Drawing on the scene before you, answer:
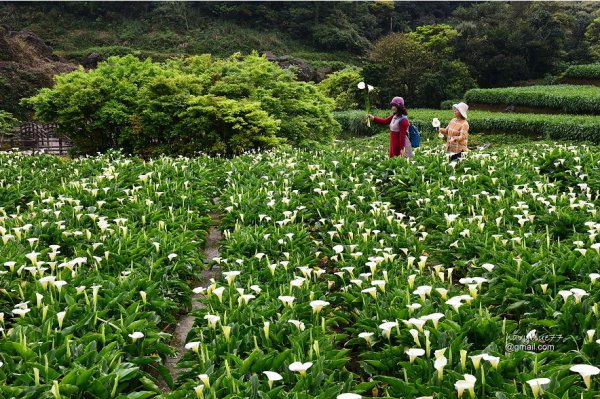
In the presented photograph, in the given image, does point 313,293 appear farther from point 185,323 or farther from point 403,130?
point 403,130

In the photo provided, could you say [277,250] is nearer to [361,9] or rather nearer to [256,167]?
[256,167]

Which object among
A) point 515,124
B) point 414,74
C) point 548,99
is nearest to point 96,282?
point 515,124

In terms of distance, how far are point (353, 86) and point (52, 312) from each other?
34323 mm

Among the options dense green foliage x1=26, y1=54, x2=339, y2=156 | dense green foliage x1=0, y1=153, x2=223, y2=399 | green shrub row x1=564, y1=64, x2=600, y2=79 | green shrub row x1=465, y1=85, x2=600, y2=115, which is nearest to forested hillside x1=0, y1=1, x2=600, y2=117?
green shrub row x1=564, y1=64, x2=600, y2=79

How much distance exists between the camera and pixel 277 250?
5.48 m

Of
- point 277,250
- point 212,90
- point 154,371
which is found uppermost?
point 212,90

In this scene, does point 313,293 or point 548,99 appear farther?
point 548,99

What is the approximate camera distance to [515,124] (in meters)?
23.4

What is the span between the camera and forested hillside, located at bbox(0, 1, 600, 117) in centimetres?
3569

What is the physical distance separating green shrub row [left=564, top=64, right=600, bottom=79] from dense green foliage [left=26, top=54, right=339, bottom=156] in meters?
27.1

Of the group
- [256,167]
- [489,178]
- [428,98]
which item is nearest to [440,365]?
[489,178]

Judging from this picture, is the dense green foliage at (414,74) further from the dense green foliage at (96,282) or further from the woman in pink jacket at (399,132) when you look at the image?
the dense green foliage at (96,282)

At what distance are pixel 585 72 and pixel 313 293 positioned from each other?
37.1 metres

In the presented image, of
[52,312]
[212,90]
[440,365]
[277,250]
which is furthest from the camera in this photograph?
[212,90]
